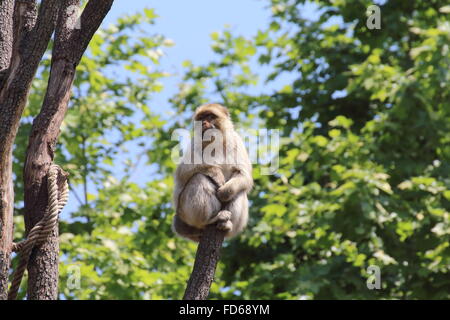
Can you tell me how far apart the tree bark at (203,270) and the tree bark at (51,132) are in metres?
1.06

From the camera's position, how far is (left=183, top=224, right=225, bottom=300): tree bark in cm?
543

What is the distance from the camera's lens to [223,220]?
682 cm

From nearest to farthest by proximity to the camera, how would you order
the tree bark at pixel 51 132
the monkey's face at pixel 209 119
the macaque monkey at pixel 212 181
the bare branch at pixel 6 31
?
the tree bark at pixel 51 132
the bare branch at pixel 6 31
the macaque monkey at pixel 212 181
the monkey's face at pixel 209 119

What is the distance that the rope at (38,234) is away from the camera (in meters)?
4.77

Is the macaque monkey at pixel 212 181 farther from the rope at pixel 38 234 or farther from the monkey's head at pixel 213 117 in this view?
the rope at pixel 38 234

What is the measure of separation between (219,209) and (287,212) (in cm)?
441

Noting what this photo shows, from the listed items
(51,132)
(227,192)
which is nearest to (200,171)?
(227,192)

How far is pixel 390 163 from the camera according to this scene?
1197cm

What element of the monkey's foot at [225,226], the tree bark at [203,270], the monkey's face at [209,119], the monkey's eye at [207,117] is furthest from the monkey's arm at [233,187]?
the tree bark at [203,270]

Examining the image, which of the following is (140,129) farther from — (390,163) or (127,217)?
(390,163)

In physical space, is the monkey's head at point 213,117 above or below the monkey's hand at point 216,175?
above

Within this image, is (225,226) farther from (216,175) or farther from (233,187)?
(216,175)
